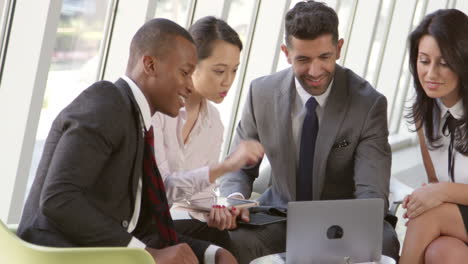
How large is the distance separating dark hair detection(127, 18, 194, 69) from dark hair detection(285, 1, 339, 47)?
2.88 feet

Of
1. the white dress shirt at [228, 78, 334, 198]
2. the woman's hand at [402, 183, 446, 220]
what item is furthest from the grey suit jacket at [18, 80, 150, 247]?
the woman's hand at [402, 183, 446, 220]

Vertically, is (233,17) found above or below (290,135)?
above

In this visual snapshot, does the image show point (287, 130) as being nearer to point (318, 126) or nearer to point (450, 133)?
point (318, 126)

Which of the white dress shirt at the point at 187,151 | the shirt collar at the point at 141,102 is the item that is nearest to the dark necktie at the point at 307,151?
the white dress shirt at the point at 187,151

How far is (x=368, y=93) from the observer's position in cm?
381

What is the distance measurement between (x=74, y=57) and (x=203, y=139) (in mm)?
1467

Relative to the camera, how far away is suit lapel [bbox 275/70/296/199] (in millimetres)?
3750

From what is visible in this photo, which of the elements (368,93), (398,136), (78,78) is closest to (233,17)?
(78,78)

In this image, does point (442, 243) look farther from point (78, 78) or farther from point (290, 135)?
point (78, 78)

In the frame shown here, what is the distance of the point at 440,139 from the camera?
12.5ft

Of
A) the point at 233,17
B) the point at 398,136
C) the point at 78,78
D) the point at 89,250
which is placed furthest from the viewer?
the point at 398,136

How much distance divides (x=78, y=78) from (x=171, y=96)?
2.07 m

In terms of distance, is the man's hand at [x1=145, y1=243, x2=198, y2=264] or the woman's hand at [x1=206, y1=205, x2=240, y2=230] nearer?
the man's hand at [x1=145, y1=243, x2=198, y2=264]

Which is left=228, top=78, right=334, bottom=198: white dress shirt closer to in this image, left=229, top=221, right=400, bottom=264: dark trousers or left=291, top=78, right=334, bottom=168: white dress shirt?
left=291, top=78, right=334, bottom=168: white dress shirt
